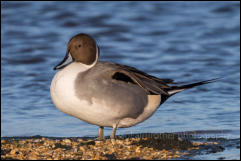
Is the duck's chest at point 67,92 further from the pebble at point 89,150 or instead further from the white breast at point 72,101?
the pebble at point 89,150

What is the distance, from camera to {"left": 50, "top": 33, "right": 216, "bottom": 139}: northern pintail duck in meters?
5.63

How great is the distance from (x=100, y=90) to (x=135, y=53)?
20.2 ft

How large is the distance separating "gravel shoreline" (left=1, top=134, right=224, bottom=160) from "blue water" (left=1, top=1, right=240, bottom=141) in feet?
3.76

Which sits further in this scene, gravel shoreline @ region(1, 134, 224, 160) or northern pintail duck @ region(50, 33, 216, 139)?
northern pintail duck @ region(50, 33, 216, 139)

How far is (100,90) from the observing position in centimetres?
568

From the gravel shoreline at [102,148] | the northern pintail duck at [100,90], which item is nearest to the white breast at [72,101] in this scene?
the northern pintail duck at [100,90]

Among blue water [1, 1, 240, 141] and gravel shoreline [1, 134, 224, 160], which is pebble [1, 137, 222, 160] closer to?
gravel shoreline [1, 134, 224, 160]

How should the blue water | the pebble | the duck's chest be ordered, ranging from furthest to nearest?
the blue water → the duck's chest → the pebble

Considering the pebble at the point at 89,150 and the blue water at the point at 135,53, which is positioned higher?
the blue water at the point at 135,53

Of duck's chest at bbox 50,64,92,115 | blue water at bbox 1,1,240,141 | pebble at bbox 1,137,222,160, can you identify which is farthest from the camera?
blue water at bbox 1,1,240,141

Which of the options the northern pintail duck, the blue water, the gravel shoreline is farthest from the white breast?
the blue water

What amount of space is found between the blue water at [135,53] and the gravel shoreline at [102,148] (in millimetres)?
1146

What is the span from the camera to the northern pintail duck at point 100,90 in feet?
18.5


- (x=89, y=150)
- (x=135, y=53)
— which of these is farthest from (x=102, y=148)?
(x=135, y=53)
